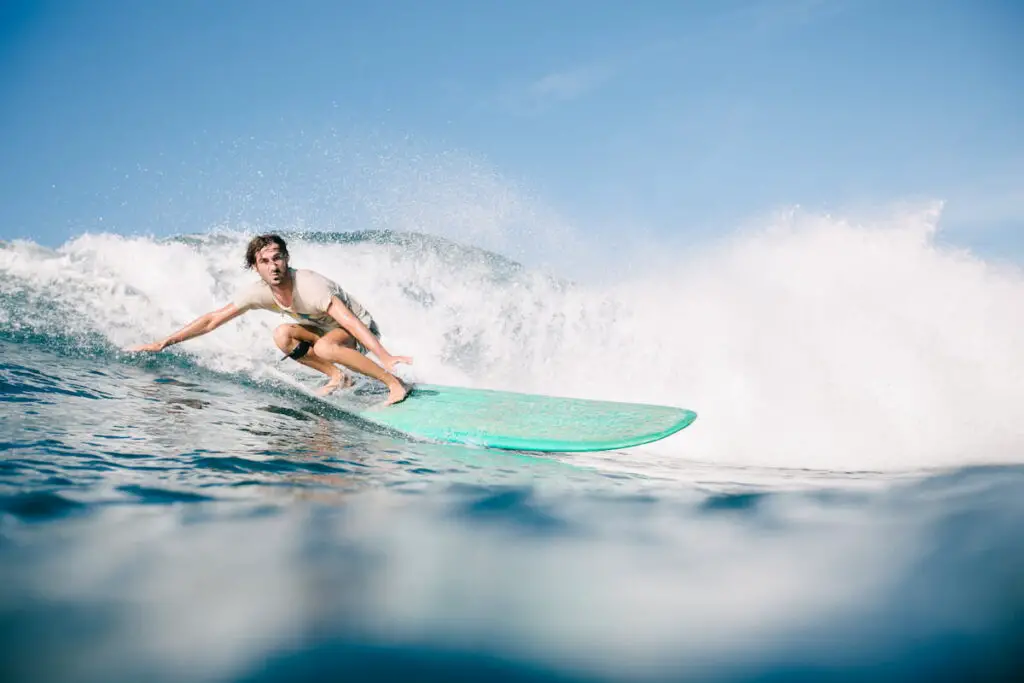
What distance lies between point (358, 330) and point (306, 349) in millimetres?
974

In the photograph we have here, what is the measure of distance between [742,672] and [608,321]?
8585 millimetres

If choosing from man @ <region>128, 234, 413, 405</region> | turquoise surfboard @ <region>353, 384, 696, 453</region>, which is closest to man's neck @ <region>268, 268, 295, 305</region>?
man @ <region>128, 234, 413, 405</region>

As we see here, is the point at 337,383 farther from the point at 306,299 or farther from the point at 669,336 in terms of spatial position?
the point at 669,336

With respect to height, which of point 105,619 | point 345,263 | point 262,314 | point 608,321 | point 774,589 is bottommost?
point 105,619

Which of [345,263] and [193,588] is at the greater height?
[345,263]

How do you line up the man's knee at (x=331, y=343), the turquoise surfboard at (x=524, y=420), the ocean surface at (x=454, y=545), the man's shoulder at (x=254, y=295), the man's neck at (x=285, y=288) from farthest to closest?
the man's knee at (x=331, y=343)
the man's shoulder at (x=254, y=295)
the man's neck at (x=285, y=288)
the turquoise surfboard at (x=524, y=420)
the ocean surface at (x=454, y=545)

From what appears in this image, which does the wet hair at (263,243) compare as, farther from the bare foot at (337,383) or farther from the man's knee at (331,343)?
the bare foot at (337,383)

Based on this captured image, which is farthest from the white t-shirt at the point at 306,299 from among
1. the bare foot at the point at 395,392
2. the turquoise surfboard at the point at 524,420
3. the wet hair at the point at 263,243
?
the turquoise surfboard at the point at 524,420

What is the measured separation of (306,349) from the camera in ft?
18.0

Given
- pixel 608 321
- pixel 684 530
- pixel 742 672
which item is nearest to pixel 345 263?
pixel 608 321

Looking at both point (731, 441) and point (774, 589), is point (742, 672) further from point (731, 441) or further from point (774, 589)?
point (731, 441)

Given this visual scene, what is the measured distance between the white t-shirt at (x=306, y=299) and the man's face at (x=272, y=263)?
153mm

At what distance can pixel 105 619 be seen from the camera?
1396 millimetres

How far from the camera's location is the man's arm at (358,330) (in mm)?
4652
